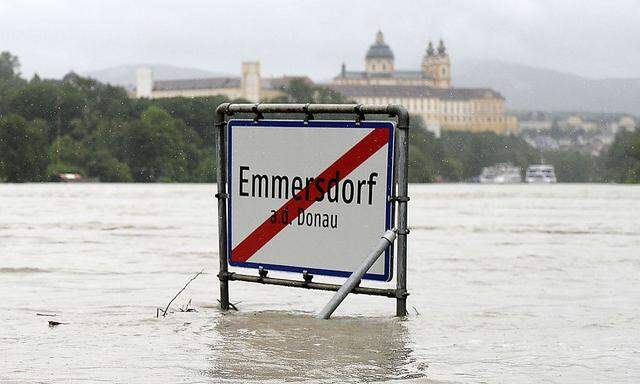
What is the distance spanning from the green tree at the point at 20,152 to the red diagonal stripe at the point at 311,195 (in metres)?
115

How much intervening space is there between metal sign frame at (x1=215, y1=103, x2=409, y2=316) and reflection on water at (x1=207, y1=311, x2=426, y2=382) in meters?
0.26

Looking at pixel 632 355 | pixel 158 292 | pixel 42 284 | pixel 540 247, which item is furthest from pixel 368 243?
pixel 540 247

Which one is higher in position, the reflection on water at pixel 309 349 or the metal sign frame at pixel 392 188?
the metal sign frame at pixel 392 188

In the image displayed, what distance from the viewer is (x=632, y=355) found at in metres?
8.72

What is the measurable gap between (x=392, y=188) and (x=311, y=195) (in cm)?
63

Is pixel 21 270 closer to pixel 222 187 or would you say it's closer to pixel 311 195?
pixel 222 187

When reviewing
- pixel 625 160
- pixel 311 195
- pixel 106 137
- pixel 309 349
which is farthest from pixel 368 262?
pixel 625 160

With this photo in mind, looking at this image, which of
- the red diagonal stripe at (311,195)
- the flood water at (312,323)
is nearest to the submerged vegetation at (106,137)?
the flood water at (312,323)

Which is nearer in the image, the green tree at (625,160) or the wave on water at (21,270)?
the wave on water at (21,270)

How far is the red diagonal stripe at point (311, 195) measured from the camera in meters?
9.85

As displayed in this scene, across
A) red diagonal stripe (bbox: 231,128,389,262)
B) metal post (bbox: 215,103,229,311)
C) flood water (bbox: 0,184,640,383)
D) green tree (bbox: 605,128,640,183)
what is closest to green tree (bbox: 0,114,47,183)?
green tree (bbox: 605,128,640,183)

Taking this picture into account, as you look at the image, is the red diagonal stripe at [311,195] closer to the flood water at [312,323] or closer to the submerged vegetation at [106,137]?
the flood water at [312,323]

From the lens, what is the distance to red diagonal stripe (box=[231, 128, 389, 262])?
32.3 feet

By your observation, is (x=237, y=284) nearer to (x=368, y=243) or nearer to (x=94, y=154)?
(x=368, y=243)
